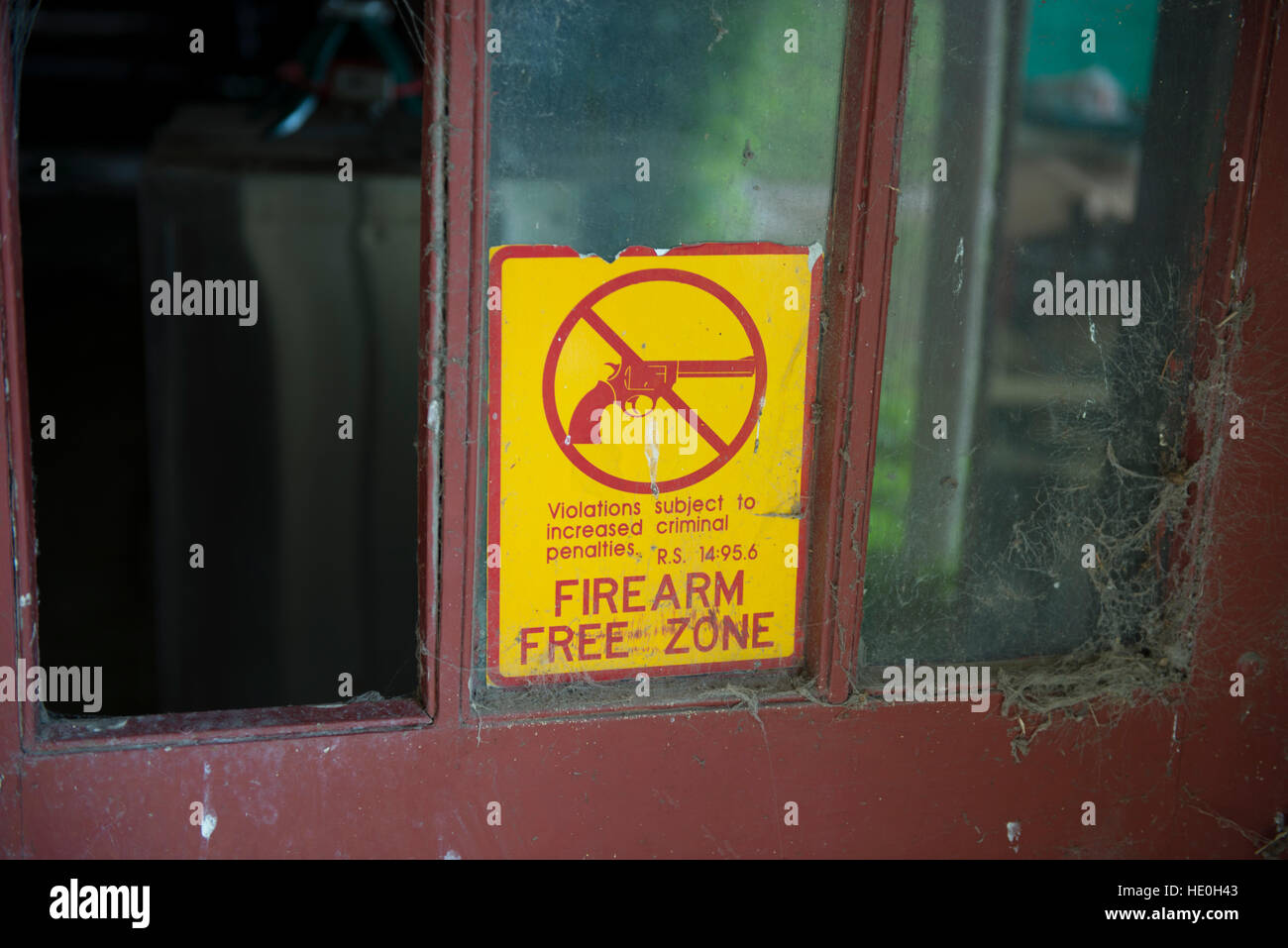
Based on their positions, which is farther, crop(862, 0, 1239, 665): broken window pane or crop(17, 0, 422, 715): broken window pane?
crop(17, 0, 422, 715): broken window pane

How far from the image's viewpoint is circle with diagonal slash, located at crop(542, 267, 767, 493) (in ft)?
5.17

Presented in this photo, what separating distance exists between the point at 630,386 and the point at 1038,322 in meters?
0.61

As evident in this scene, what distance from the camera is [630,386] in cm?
161

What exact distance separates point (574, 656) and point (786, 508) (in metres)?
0.37

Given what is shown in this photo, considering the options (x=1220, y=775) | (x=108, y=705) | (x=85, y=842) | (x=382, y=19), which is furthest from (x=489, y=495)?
(x=382, y=19)

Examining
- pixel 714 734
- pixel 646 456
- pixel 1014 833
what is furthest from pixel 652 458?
pixel 1014 833

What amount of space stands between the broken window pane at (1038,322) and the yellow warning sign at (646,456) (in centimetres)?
16

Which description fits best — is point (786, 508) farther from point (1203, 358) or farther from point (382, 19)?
point (382, 19)

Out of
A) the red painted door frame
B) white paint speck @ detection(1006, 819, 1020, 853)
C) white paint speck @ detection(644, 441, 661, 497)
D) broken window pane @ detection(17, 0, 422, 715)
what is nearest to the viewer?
the red painted door frame

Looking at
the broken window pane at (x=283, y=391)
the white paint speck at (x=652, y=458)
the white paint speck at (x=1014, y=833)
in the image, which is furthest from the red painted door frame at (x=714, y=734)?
the broken window pane at (x=283, y=391)

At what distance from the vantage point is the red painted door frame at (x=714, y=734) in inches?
59.8

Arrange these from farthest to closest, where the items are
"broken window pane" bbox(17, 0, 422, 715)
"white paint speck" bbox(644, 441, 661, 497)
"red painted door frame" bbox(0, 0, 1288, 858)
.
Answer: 1. "broken window pane" bbox(17, 0, 422, 715)
2. "white paint speck" bbox(644, 441, 661, 497)
3. "red painted door frame" bbox(0, 0, 1288, 858)

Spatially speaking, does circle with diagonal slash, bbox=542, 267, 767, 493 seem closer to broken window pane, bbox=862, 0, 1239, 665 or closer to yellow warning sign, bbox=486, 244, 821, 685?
yellow warning sign, bbox=486, 244, 821, 685

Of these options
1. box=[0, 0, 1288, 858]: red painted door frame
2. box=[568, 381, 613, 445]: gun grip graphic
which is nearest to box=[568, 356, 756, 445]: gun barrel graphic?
box=[568, 381, 613, 445]: gun grip graphic
